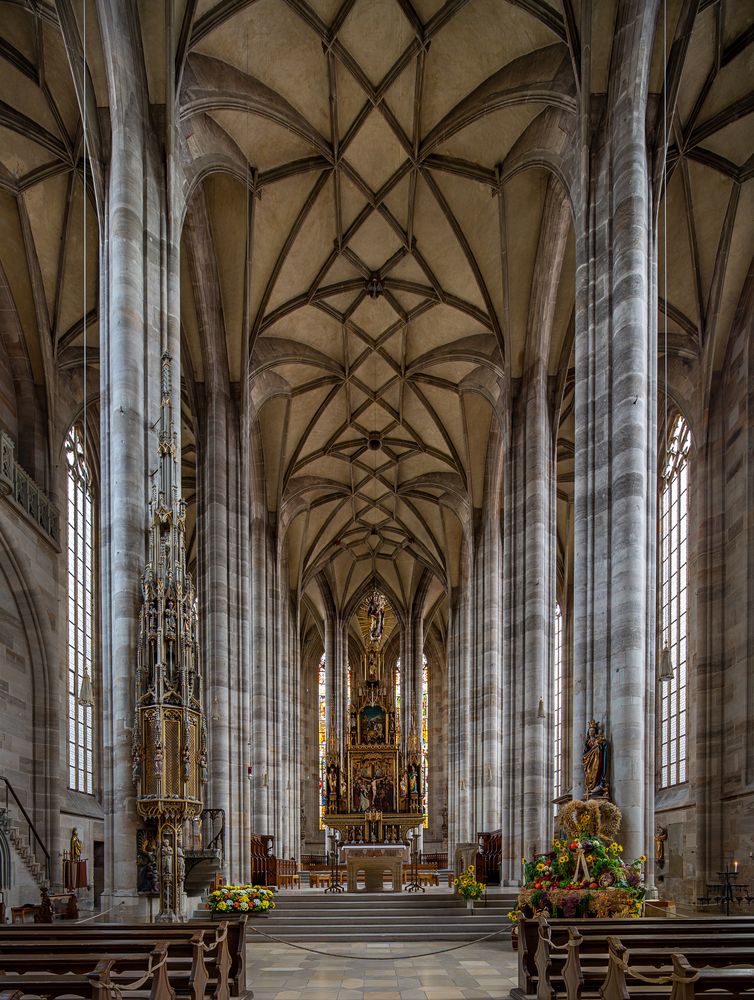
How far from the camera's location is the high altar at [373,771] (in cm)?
4253

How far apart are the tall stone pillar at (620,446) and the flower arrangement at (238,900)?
5769 millimetres

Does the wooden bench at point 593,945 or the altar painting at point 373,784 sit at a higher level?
the wooden bench at point 593,945

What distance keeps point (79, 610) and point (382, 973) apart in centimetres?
1561

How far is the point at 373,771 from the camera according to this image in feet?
149

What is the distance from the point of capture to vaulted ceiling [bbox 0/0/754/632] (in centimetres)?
1872

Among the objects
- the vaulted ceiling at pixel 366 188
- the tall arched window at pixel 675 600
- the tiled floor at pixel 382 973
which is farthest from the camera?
the tall arched window at pixel 675 600

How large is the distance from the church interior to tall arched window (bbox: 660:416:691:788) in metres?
0.14

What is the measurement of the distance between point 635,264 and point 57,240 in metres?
13.5

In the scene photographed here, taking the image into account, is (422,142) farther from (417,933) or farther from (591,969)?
(591,969)

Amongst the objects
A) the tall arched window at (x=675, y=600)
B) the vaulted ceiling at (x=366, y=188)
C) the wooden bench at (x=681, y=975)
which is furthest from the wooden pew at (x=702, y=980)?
the tall arched window at (x=675, y=600)

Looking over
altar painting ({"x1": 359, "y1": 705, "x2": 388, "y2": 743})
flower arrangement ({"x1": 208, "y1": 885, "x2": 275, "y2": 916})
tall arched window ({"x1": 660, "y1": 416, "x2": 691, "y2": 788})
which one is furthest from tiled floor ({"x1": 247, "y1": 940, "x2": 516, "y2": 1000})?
altar painting ({"x1": 359, "y1": 705, "x2": 388, "y2": 743})

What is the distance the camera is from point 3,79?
19016mm

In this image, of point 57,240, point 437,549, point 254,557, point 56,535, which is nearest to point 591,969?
point 56,535

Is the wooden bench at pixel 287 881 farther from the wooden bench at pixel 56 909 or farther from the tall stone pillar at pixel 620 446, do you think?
the tall stone pillar at pixel 620 446
